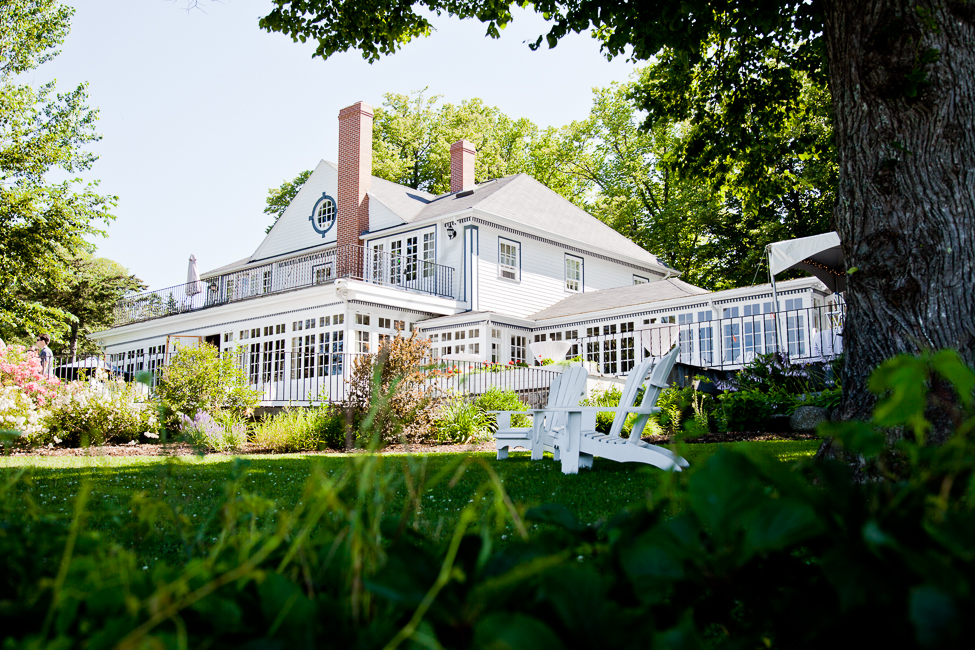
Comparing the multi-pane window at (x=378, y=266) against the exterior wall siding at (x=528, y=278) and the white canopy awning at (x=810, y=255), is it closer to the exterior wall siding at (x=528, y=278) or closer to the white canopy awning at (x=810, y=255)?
the exterior wall siding at (x=528, y=278)

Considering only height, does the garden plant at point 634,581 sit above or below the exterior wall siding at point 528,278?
below

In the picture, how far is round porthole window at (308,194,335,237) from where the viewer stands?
25.7 m

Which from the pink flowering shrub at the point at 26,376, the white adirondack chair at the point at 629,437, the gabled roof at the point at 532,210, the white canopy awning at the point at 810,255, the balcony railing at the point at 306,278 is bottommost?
the white adirondack chair at the point at 629,437

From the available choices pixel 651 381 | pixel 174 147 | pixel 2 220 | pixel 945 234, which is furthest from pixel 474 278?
pixel 945 234

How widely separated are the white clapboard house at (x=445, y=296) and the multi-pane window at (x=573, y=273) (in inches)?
2.8

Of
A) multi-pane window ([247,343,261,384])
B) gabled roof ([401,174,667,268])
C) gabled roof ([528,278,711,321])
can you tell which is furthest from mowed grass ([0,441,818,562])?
gabled roof ([401,174,667,268])

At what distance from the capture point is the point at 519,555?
72cm

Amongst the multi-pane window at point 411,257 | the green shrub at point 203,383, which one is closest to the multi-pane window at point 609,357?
the multi-pane window at point 411,257

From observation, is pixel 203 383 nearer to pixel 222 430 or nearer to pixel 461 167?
pixel 222 430

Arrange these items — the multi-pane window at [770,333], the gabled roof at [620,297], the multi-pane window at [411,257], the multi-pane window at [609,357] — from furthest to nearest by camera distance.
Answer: the multi-pane window at [411,257] < the multi-pane window at [609,357] < the gabled roof at [620,297] < the multi-pane window at [770,333]

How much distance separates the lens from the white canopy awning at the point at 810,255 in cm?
1341

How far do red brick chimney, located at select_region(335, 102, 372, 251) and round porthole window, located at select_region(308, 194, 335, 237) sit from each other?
4.93 feet

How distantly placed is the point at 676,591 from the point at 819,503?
0.19 meters

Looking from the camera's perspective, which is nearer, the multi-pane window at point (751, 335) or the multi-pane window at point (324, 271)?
the multi-pane window at point (751, 335)
